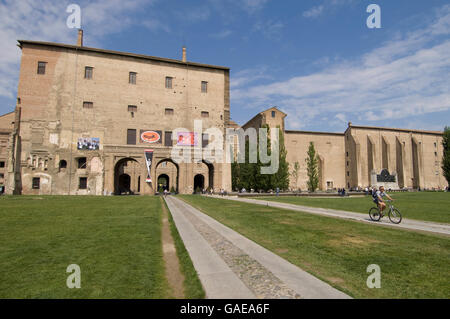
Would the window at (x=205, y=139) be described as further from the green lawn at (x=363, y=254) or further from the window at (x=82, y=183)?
the green lawn at (x=363, y=254)

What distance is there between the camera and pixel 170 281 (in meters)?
3.94

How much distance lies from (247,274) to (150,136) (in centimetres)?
3579

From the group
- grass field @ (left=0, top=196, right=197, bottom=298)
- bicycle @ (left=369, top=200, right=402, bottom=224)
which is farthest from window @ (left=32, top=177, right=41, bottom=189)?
bicycle @ (left=369, top=200, right=402, bottom=224)

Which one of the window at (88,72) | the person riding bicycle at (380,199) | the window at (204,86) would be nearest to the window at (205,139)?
the window at (204,86)

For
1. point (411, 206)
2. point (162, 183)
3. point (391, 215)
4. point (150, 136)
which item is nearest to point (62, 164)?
point (150, 136)

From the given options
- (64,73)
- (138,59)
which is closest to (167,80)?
(138,59)

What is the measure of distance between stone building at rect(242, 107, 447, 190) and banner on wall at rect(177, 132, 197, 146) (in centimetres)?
2039

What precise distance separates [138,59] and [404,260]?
41306mm

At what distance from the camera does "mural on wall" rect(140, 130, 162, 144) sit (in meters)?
37.4

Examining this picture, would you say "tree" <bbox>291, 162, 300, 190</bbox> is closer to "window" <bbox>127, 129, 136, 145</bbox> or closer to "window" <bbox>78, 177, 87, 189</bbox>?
"window" <bbox>127, 129, 136, 145</bbox>

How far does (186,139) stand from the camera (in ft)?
127

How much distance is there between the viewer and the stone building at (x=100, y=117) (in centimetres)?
3409

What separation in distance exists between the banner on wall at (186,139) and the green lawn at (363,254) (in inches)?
1187
